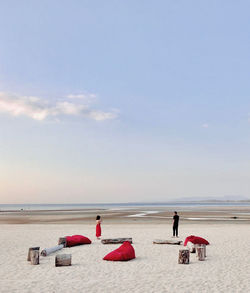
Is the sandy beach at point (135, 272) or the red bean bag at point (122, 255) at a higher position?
the red bean bag at point (122, 255)

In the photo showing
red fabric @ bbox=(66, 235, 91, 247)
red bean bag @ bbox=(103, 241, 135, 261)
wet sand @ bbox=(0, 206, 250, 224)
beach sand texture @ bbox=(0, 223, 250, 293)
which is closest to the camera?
beach sand texture @ bbox=(0, 223, 250, 293)

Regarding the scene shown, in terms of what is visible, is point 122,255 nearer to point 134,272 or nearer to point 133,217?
point 134,272

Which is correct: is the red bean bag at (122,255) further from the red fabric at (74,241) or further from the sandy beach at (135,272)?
the red fabric at (74,241)

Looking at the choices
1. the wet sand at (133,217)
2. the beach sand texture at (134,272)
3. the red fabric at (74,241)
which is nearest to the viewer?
the beach sand texture at (134,272)

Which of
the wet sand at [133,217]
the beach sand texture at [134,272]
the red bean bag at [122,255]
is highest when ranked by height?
the red bean bag at [122,255]

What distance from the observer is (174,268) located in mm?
14023

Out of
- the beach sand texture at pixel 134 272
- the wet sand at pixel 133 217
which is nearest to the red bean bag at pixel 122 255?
the beach sand texture at pixel 134 272

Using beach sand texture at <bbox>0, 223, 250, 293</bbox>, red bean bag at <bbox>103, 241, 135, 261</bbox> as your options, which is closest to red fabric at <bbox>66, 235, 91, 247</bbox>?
beach sand texture at <bbox>0, 223, 250, 293</bbox>

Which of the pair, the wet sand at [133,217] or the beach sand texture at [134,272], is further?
the wet sand at [133,217]

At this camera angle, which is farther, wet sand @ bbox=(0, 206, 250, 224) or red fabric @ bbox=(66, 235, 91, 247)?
wet sand @ bbox=(0, 206, 250, 224)

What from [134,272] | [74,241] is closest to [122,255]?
[134,272]

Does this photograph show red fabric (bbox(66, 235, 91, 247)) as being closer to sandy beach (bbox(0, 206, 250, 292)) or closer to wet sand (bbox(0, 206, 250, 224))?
sandy beach (bbox(0, 206, 250, 292))

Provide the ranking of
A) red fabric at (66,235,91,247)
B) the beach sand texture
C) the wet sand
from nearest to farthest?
1. the beach sand texture
2. red fabric at (66,235,91,247)
3. the wet sand

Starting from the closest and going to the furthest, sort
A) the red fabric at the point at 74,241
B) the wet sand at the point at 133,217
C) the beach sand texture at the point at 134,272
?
the beach sand texture at the point at 134,272
the red fabric at the point at 74,241
the wet sand at the point at 133,217
